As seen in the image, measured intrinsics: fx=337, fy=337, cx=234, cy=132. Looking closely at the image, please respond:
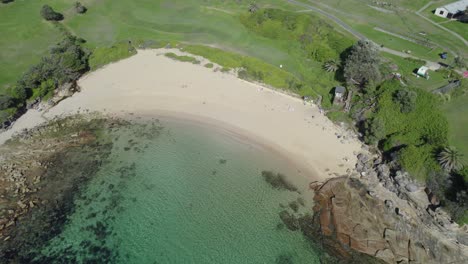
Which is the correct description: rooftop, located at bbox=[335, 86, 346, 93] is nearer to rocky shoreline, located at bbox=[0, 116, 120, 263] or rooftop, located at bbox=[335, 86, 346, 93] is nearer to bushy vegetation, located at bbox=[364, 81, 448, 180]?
bushy vegetation, located at bbox=[364, 81, 448, 180]

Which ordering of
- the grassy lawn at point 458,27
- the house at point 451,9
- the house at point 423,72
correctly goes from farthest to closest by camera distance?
the house at point 451,9
the grassy lawn at point 458,27
the house at point 423,72

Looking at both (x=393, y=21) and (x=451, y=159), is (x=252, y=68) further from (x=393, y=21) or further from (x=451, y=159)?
(x=393, y=21)

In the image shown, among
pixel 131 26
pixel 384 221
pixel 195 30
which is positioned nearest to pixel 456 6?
→ pixel 195 30

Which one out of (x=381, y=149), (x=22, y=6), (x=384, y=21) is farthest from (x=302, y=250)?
(x=22, y=6)

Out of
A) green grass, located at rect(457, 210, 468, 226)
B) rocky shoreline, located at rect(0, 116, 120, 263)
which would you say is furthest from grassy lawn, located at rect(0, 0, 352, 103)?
green grass, located at rect(457, 210, 468, 226)

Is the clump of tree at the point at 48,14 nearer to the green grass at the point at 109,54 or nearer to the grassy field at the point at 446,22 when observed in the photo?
the green grass at the point at 109,54

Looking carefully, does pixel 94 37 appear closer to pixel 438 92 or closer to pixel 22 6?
pixel 22 6

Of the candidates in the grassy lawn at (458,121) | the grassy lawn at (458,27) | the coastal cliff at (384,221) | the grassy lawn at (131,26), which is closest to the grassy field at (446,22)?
the grassy lawn at (458,27)
